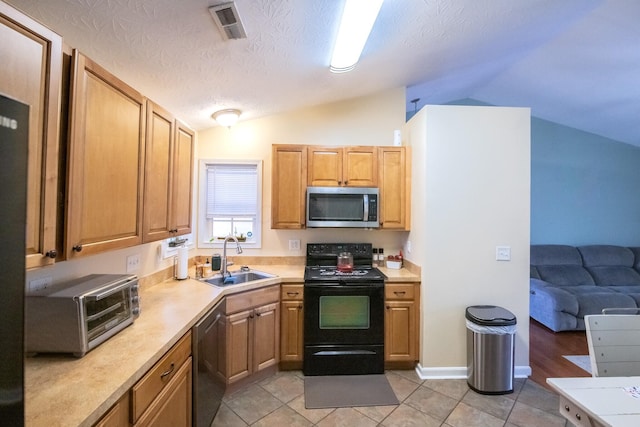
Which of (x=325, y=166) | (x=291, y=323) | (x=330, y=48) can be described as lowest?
(x=291, y=323)

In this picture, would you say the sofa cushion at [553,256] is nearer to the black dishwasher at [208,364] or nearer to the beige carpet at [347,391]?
the beige carpet at [347,391]

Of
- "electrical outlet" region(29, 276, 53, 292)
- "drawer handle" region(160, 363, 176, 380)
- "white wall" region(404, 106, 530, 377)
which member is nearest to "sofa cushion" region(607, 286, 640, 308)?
"white wall" region(404, 106, 530, 377)

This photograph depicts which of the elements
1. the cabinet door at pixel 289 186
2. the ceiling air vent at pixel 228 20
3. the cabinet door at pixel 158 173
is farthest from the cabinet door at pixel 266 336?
the ceiling air vent at pixel 228 20

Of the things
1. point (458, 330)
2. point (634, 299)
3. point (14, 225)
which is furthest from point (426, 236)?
point (634, 299)

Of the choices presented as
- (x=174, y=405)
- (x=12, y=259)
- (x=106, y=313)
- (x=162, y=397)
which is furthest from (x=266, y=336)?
(x=12, y=259)

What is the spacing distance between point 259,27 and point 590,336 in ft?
8.14

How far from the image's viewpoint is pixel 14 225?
58 cm

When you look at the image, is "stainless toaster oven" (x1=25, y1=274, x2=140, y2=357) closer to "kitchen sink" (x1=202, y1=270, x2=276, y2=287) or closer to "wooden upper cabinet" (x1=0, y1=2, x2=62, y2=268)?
"wooden upper cabinet" (x1=0, y1=2, x2=62, y2=268)

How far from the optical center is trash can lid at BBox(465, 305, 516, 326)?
2.25m

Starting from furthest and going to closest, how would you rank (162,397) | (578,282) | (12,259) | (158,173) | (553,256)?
(553,256)
(578,282)
(158,173)
(162,397)
(12,259)

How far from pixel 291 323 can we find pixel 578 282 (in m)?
4.35

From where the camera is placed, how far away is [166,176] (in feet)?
6.10

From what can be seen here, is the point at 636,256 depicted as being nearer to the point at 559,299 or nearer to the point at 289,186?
the point at 559,299

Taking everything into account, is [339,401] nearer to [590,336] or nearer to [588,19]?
[590,336]
